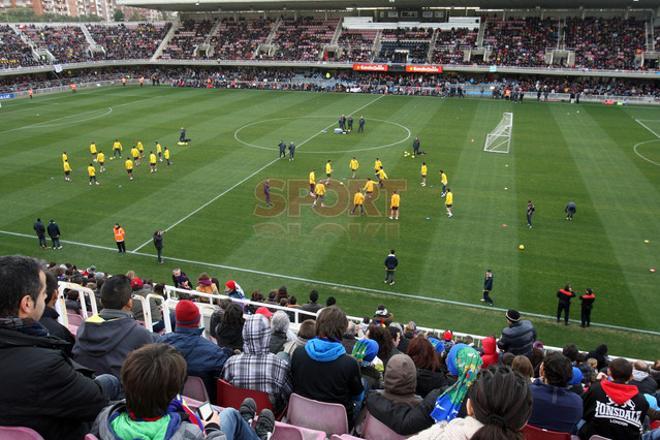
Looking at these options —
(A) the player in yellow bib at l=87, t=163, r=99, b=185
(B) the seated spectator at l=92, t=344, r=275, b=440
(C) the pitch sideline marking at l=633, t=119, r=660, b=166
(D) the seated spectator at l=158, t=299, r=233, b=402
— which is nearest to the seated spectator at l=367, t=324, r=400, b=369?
(D) the seated spectator at l=158, t=299, r=233, b=402

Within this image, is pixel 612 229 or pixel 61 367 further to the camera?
pixel 612 229

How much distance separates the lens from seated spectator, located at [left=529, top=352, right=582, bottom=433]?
17.6ft

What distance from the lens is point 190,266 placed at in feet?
58.8

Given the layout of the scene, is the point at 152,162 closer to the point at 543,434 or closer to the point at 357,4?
the point at 543,434

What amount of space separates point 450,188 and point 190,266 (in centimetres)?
1372

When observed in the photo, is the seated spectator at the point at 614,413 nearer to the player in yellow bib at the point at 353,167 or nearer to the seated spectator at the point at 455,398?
the seated spectator at the point at 455,398

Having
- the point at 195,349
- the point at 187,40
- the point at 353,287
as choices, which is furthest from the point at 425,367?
the point at 187,40

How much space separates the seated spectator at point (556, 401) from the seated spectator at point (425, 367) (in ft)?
3.48

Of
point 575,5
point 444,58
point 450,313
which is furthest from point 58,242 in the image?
point 575,5

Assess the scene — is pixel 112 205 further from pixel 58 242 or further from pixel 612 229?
pixel 612 229

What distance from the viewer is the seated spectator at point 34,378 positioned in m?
3.42

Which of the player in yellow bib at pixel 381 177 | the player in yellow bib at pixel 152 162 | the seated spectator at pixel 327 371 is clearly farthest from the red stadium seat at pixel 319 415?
the player in yellow bib at pixel 152 162

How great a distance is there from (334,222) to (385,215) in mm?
2374

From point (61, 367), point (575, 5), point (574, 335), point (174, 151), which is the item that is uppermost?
point (575, 5)
